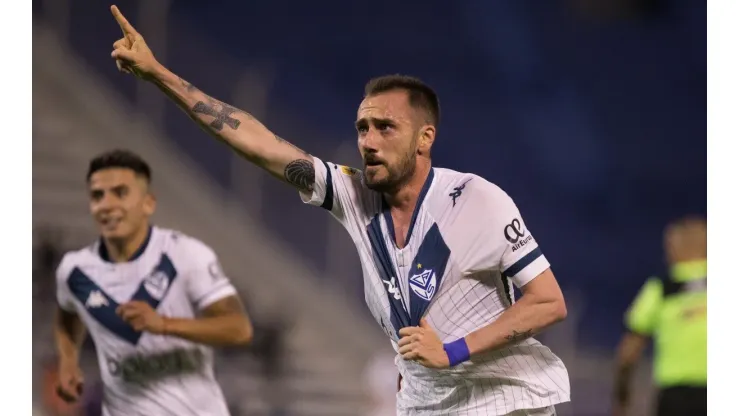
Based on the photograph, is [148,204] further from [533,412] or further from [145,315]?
[533,412]

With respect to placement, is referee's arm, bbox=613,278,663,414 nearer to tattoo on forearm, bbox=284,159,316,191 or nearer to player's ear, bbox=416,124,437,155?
player's ear, bbox=416,124,437,155

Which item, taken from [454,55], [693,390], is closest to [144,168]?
[454,55]

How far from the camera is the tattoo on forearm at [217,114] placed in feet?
11.3

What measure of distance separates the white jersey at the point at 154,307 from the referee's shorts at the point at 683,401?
2333 millimetres

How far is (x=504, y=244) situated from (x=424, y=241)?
0.95ft

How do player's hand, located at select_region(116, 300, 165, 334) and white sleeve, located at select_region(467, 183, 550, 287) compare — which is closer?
white sleeve, located at select_region(467, 183, 550, 287)

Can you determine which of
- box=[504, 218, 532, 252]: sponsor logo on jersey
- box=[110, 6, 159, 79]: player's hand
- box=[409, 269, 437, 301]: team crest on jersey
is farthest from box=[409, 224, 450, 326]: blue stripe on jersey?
box=[110, 6, 159, 79]: player's hand

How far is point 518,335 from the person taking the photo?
3.20m

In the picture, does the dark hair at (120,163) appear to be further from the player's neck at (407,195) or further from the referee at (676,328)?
the referee at (676,328)

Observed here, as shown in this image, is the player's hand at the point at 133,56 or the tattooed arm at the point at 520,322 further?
the player's hand at the point at 133,56

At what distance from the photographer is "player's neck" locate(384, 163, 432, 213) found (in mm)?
3555

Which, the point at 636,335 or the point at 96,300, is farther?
the point at 636,335

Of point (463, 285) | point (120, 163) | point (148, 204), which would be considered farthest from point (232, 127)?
point (120, 163)

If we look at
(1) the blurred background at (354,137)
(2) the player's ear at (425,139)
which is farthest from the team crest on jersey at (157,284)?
(2) the player's ear at (425,139)
